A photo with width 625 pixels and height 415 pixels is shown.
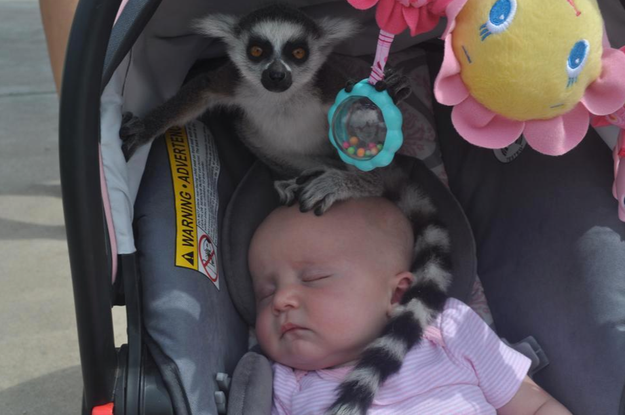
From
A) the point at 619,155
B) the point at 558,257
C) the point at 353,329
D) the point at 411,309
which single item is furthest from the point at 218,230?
the point at 619,155

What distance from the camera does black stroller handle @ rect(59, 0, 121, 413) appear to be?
1.32 meters

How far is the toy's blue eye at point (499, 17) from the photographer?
1521 mm

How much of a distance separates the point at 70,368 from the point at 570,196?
200cm

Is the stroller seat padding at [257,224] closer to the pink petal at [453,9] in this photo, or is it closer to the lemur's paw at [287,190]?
the lemur's paw at [287,190]

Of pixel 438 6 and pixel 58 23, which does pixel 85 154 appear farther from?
pixel 58 23

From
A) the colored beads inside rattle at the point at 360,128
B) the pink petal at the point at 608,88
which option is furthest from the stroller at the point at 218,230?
the colored beads inside rattle at the point at 360,128

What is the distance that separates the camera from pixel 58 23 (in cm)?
238

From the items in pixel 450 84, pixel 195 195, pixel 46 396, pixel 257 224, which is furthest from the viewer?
pixel 46 396

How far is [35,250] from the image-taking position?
148 inches

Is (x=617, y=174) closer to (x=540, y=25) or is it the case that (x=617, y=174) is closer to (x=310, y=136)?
(x=540, y=25)

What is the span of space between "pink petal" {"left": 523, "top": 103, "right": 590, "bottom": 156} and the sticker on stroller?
0.93 m

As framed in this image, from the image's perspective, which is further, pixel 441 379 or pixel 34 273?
pixel 34 273

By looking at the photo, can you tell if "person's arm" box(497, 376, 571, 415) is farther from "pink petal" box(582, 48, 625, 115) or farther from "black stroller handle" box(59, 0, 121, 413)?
"black stroller handle" box(59, 0, 121, 413)

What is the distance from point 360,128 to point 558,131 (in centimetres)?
45
